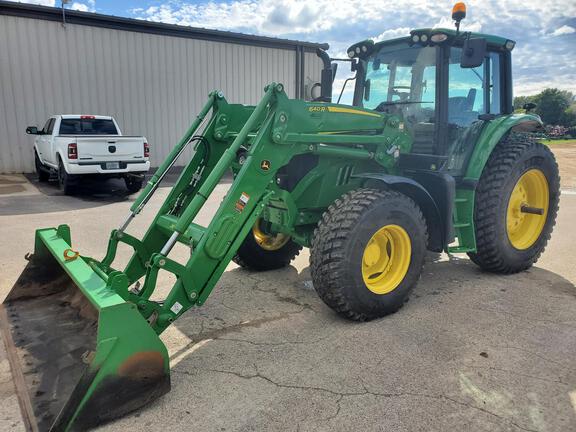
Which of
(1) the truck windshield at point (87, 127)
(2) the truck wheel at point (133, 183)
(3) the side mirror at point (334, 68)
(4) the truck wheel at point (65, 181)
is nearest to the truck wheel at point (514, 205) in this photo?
(3) the side mirror at point (334, 68)

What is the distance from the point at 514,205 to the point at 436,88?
5.57ft

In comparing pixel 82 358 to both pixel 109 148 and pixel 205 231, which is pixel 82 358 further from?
pixel 109 148

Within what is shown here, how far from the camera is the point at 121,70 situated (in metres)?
15.2

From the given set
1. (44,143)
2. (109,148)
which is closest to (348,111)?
(109,148)

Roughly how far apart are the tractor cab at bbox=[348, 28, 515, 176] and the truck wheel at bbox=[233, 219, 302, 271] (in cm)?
155

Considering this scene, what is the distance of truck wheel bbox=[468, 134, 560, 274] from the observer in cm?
472

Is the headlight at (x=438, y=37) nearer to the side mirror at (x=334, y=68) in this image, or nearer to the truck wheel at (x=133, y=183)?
the side mirror at (x=334, y=68)

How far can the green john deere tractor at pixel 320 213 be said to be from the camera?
2.75 meters

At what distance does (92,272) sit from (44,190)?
31.8 feet

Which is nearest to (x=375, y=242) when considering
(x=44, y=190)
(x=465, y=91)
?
(x=465, y=91)

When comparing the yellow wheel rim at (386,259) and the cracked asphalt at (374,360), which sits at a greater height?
the yellow wheel rim at (386,259)

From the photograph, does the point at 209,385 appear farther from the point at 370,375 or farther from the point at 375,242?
the point at 375,242

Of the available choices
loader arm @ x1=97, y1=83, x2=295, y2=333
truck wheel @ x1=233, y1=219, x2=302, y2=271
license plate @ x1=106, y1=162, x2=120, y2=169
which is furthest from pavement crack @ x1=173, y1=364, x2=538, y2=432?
license plate @ x1=106, y1=162, x2=120, y2=169

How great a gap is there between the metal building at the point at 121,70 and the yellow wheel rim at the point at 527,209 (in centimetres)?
1326
